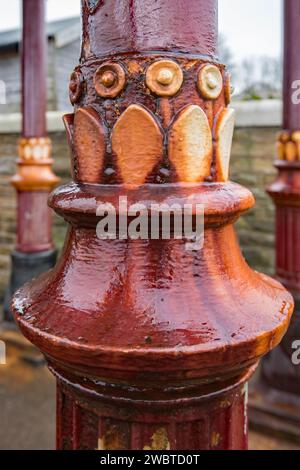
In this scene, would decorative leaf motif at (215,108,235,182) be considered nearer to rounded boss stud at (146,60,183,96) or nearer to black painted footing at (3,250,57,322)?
rounded boss stud at (146,60,183,96)

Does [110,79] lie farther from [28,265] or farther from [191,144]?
[28,265]

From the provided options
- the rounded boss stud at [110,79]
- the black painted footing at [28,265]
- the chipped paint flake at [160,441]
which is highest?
the rounded boss stud at [110,79]

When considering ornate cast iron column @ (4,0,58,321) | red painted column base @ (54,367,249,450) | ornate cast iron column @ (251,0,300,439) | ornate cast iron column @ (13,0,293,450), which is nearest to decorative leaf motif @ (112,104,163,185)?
ornate cast iron column @ (13,0,293,450)

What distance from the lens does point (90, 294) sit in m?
0.59

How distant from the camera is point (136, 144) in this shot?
1.93ft

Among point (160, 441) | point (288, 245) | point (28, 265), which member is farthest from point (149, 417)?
point (28, 265)

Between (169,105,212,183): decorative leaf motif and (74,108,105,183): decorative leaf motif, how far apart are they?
0.33 feet

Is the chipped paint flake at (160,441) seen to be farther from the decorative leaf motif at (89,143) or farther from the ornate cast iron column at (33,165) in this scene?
→ the ornate cast iron column at (33,165)

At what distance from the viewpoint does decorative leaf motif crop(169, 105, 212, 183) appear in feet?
1.92

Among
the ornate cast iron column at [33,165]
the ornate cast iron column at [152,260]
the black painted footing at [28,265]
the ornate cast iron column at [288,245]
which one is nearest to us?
the ornate cast iron column at [152,260]

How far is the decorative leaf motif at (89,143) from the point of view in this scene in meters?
0.61

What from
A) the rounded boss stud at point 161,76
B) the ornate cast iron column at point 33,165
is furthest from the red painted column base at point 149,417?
the ornate cast iron column at point 33,165

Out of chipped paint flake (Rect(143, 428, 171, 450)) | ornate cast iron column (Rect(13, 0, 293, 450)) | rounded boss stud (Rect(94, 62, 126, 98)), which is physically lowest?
chipped paint flake (Rect(143, 428, 171, 450))

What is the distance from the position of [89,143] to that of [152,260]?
0.19m
